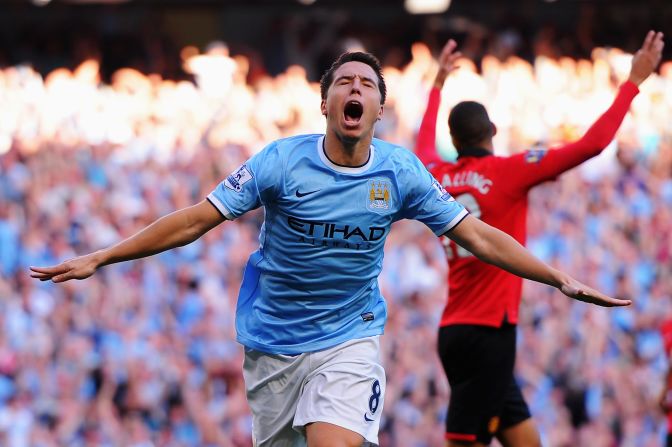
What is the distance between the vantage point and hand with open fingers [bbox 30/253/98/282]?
577 cm

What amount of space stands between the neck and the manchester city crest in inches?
5.0

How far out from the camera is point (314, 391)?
6.29m

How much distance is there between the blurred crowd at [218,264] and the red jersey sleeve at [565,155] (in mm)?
7224

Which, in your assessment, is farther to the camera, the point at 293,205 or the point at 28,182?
the point at 28,182

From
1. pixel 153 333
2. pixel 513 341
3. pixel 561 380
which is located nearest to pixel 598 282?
pixel 561 380

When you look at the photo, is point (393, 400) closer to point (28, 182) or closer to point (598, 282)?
point (598, 282)

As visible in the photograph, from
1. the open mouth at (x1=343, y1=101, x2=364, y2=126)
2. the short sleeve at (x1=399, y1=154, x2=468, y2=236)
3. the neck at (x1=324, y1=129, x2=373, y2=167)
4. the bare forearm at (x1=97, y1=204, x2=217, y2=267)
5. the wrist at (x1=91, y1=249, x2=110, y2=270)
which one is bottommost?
the wrist at (x1=91, y1=249, x2=110, y2=270)

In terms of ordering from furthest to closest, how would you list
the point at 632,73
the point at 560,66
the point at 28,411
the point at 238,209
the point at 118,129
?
1. the point at 560,66
2. the point at 118,129
3. the point at 28,411
4. the point at 632,73
5. the point at 238,209

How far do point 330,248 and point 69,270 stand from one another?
1239mm

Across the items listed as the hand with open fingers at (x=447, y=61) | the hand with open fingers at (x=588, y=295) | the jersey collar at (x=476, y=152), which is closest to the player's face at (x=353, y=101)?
the hand with open fingers at (x=588, y=295)

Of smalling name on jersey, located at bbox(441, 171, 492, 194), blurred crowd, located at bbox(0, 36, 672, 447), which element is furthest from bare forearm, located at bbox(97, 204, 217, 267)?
blurred crowd, located at bbox(0, 36, 672, 447)

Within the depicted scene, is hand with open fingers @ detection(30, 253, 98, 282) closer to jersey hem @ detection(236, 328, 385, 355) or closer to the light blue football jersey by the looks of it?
the light blue football jersey

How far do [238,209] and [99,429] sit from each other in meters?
9.05

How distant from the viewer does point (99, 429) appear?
575 inches
